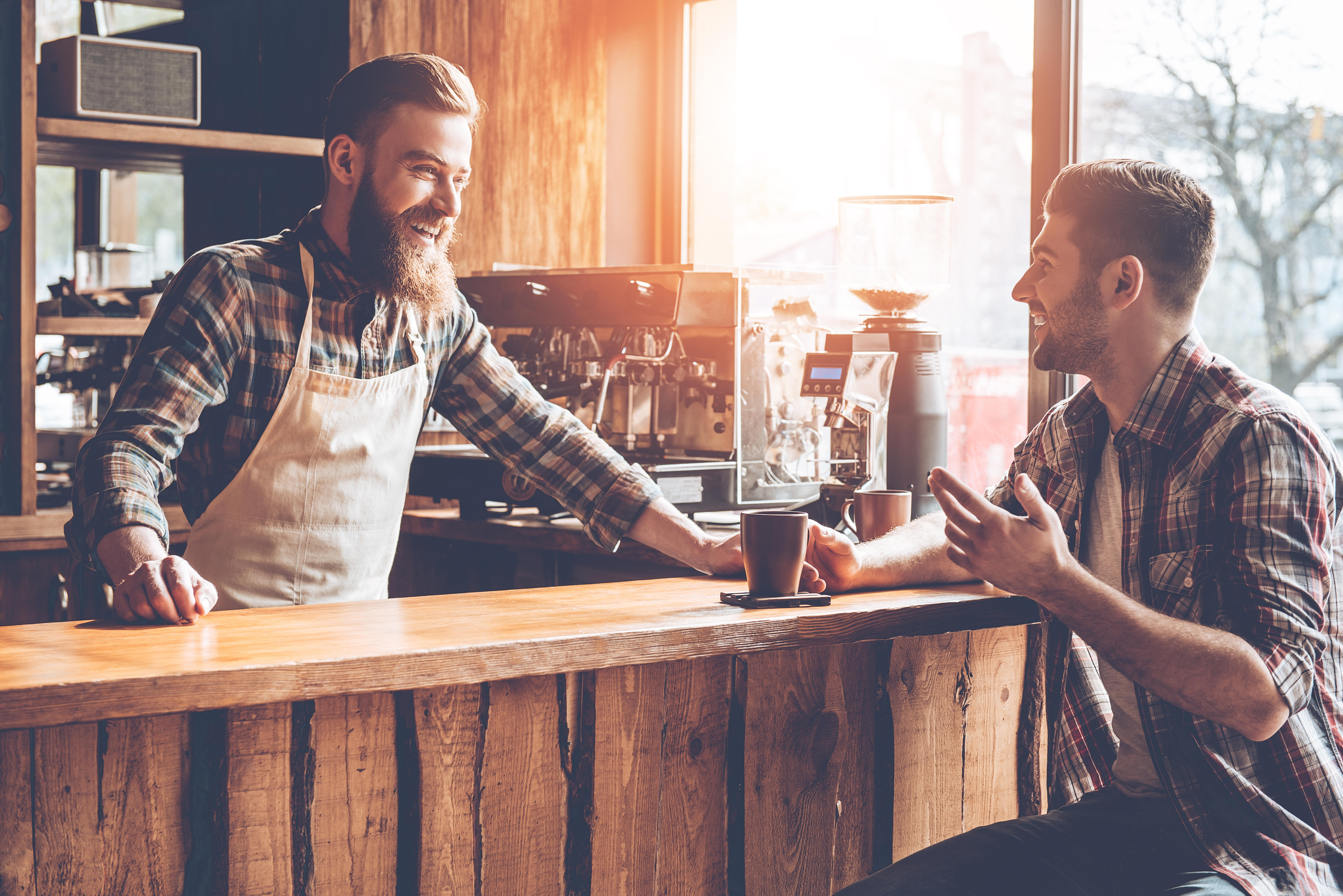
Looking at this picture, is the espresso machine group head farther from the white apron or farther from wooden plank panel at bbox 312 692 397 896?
wooden plank panel at bbox 312 692 397 896

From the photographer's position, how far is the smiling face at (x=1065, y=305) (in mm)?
1794

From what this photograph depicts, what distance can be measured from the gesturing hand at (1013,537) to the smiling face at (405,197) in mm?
1007

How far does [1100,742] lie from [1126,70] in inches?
68.6

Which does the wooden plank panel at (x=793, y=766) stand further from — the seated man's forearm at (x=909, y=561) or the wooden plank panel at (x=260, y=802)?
the wooden plank panel at (x=260, y=802)

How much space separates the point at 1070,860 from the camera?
168 centimetres

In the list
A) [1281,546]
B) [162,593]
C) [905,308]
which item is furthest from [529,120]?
A: [1281,546]

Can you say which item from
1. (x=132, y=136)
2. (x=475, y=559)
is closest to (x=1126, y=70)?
(x=475, y=559)

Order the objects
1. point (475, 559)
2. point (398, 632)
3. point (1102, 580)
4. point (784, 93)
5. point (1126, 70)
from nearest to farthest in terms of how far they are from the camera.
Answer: point (398, 632)
point (1102, 580)
point (1126, 70)
point (475, 559)
point (784, 93)

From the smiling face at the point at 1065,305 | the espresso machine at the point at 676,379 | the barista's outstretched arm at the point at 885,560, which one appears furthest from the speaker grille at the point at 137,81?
the smiling face at the point at 1065,305

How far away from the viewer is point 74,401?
11.6 ft

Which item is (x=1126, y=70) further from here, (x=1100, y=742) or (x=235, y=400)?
(x=235, y=400)

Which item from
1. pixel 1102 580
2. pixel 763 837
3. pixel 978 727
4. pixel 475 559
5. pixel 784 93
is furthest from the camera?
pixel 784 93

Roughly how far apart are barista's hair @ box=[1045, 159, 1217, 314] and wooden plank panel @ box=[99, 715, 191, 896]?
135 cm

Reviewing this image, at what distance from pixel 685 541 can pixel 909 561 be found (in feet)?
1.17
